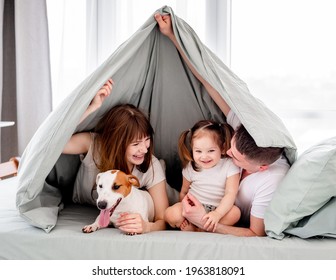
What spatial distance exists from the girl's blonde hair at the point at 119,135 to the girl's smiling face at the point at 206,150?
0.66ft

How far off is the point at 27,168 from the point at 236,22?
6.71 ft

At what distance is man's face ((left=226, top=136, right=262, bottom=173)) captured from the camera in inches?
66.1

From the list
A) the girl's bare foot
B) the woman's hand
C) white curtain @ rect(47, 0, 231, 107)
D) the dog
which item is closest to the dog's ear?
the dog

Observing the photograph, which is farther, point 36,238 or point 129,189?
point 129,189

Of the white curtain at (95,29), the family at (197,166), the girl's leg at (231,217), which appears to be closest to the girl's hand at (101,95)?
the family at (197,166)

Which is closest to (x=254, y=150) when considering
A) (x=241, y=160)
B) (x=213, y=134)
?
(x=241, y=160)

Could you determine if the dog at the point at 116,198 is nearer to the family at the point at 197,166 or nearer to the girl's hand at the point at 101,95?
the family at the point at 197,166

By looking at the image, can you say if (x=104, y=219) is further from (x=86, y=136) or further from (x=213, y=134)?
(x=213, y=134)

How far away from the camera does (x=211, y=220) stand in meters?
1.64

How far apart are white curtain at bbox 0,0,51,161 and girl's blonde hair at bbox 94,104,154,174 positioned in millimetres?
1457

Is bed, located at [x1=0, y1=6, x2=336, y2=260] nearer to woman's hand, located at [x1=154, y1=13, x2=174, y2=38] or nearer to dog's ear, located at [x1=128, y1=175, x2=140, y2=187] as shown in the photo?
woman's hand, located at [x1=154, y1=13, x2=174, y2=38]

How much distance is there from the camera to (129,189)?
1675mm
